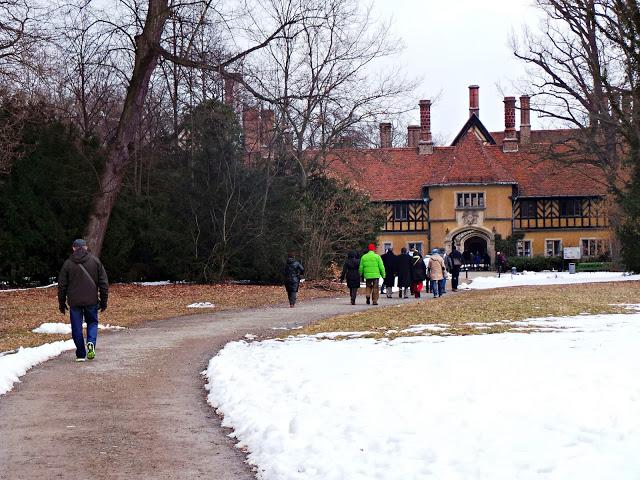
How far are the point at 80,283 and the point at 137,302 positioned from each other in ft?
39.6

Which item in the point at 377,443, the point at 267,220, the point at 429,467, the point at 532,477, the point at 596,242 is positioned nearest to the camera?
the point at 532,477

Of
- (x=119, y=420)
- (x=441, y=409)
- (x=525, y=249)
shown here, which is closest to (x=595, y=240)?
(x=525, y=249)

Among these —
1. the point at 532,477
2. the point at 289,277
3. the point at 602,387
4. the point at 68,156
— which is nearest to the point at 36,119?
the point at 68,156

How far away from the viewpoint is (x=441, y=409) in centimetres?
782

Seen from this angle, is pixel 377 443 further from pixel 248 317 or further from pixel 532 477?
pixel 248 317

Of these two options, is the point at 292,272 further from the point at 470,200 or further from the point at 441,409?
the point at 470,200

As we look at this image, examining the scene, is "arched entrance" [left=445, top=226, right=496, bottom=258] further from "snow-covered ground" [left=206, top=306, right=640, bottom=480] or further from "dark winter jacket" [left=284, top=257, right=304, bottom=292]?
"snow-covered ground" [left=206, top=306, right=640, bottom=480]

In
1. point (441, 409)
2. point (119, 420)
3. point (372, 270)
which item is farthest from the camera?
point (372, 270)

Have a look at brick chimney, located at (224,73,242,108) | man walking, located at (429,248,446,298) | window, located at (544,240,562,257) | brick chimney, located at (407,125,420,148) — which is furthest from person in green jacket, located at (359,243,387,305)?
brick chimney, located at (407,125,420,148)

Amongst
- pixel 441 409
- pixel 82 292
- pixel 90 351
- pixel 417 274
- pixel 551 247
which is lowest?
pixel 441 409

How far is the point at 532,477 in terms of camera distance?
18.6 ft

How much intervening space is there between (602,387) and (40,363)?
302 inches

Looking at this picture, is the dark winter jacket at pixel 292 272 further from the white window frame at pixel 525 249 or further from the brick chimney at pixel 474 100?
the brick chimney at pixel 474 100

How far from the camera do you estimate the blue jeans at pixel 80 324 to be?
13.1 metres
